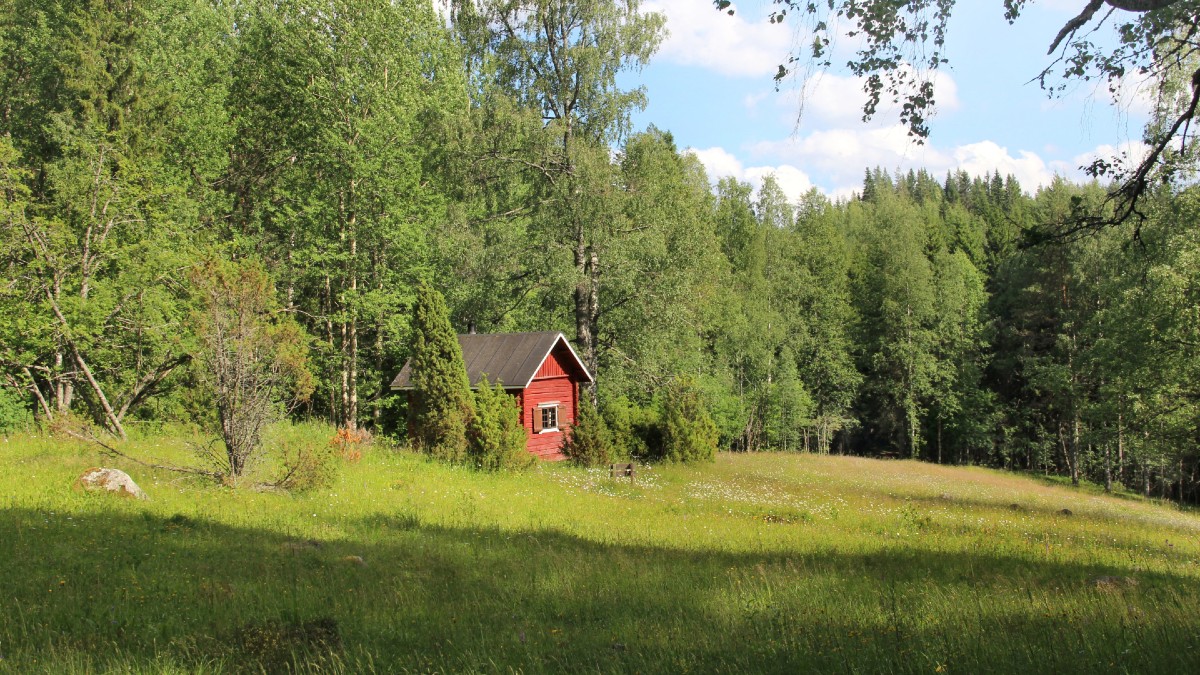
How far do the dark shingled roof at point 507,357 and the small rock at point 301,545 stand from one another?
15.6m

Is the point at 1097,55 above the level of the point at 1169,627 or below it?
above

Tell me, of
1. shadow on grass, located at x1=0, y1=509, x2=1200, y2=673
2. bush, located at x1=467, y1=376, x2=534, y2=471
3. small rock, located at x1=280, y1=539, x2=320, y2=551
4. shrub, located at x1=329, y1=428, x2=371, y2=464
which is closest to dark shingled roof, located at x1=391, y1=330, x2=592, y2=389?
bush, located at x1=467, y1=376, x2=534, y2=471

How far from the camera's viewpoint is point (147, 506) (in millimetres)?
11352

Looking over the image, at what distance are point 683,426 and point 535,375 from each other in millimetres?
5627

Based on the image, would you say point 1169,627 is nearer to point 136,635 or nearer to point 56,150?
point 136,635

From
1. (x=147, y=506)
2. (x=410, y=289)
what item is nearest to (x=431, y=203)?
(x=410, y=289)

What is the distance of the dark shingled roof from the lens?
85.3ft

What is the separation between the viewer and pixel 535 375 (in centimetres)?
2647

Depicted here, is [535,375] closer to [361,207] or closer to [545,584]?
[361,207]

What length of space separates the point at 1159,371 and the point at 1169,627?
26463 mm

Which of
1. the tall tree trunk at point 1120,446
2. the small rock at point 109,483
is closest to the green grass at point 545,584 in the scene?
the small rock at point 109,483

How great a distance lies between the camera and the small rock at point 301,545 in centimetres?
947

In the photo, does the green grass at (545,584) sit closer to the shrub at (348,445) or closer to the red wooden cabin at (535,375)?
the shrub at (348,445)

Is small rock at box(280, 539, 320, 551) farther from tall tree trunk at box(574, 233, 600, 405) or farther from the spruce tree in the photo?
tall tree trunk at box(574, 233, 600, 405)
